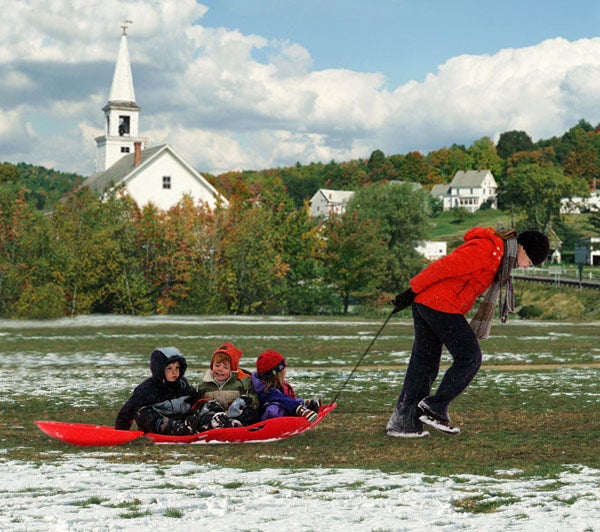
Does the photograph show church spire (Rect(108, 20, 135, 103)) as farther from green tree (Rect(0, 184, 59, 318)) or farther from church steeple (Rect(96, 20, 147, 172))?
green tree (Rect(0, 184, 59, 318))

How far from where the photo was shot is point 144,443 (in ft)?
26.5

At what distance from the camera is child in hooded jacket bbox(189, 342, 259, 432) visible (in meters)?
→ 8.12

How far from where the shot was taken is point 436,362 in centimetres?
824

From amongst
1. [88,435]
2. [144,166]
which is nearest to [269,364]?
[88,435]

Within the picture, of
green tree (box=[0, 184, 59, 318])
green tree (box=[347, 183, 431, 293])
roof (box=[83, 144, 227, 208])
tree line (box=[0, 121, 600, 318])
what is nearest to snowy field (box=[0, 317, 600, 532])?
tree line (box=[0, 121, 600, 318])

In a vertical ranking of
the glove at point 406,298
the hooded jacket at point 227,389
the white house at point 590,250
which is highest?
the white house at point 590,250

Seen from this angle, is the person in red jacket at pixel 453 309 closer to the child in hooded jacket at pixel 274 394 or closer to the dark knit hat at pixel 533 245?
the dark knit hat at pixel 533 245

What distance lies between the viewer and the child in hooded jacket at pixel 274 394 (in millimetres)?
8336

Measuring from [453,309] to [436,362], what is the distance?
589 mm

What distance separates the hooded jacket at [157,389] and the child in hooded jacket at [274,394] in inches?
27.9

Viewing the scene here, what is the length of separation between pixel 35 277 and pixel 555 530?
132ft

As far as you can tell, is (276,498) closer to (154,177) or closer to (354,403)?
(354,403)

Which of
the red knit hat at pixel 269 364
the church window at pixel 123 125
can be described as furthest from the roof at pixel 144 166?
the red knit hat at pixel 269 364

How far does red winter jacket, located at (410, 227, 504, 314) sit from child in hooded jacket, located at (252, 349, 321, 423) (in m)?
1.51
